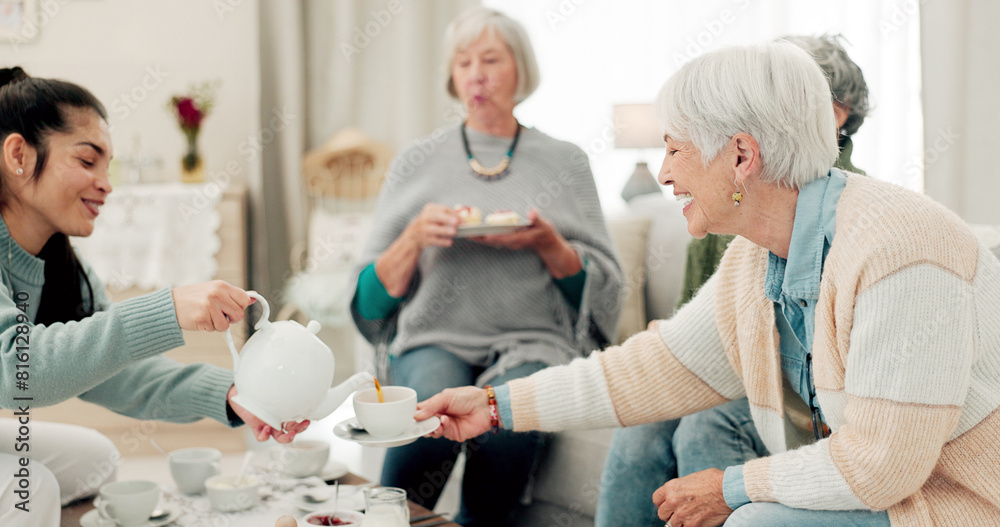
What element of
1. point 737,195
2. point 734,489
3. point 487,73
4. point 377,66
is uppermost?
point 377,66

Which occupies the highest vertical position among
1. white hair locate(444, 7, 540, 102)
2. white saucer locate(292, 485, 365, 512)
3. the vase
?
white hair locate(444, 7, 540, 102)

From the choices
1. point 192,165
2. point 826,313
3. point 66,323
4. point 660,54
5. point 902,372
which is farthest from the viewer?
point 660,54

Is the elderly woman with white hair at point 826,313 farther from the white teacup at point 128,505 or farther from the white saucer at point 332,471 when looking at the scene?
the white teacup at point 128,505

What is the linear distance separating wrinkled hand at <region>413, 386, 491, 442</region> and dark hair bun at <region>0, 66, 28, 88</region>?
2.96ft

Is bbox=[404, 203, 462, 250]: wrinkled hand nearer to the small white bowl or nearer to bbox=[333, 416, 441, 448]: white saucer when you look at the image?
bbox=[333, 416, 441, 448]: white saucer

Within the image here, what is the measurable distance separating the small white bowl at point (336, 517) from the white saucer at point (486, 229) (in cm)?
Answer: 78

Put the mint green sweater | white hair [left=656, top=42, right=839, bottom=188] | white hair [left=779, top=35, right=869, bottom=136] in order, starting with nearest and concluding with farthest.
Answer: white hair [left=656, top=42, right=839, bottom=188], the mint green sweater, white hair [left=779, top=35, right=869, bottom=136]

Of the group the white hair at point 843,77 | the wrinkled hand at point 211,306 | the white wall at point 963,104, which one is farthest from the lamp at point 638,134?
the wrinkled hand at point 211,306

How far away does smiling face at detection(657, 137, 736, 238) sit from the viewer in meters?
1.19

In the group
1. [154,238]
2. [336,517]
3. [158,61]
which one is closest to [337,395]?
[336,517]

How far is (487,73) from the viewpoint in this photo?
212cm

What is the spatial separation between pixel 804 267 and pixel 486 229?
866 millimetres

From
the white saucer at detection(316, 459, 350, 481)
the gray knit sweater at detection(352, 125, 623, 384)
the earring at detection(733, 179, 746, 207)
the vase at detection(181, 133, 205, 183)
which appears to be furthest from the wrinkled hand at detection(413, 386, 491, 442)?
the vase at detection(181, 133, 205, 183)

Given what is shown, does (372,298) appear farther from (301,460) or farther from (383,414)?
(383,414)
